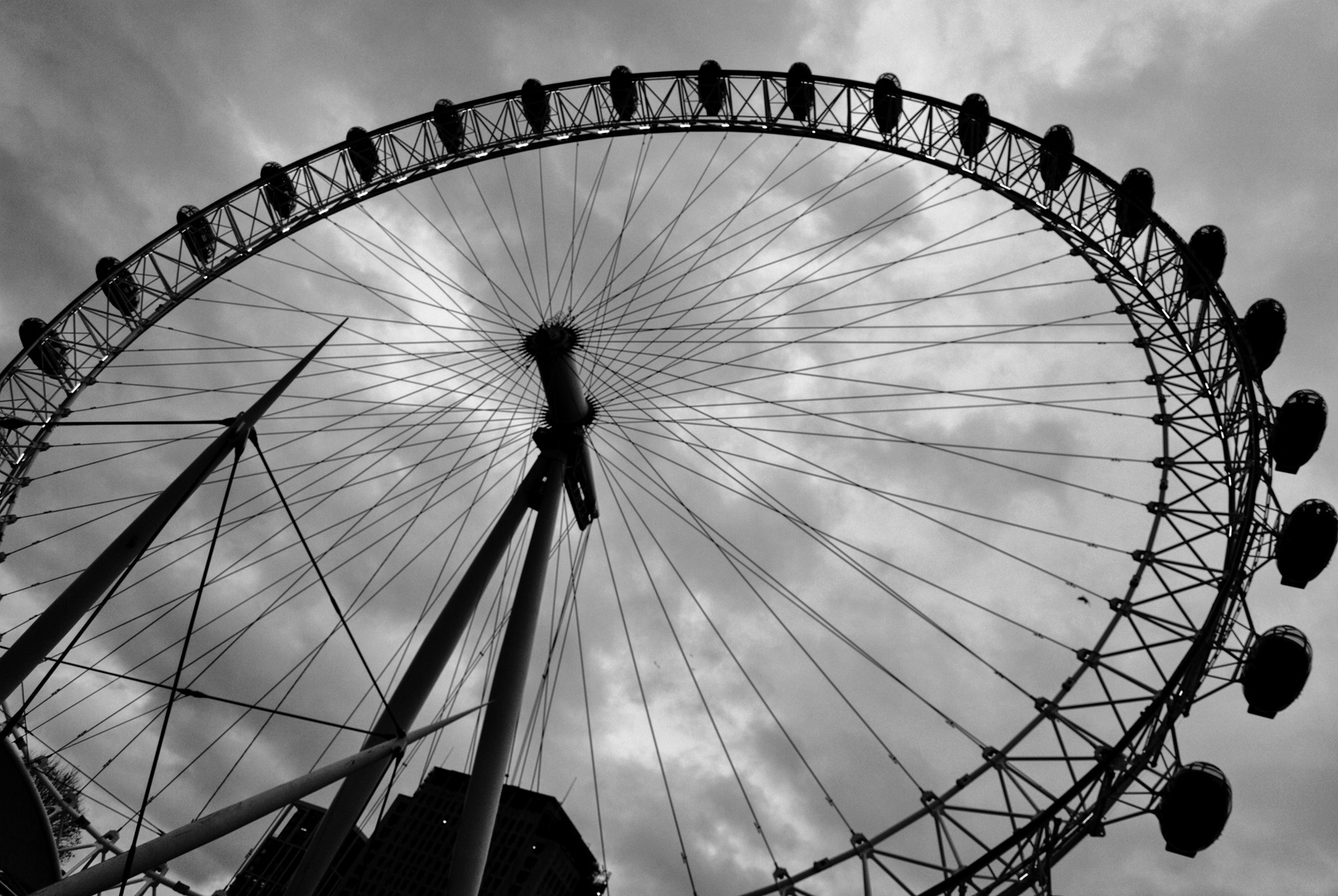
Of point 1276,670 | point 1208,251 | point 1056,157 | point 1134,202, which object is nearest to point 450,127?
point 1056,157

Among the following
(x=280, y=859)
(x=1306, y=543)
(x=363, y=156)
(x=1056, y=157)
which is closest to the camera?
(x=1306, y=543)

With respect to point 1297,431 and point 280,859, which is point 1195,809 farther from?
point 280,859

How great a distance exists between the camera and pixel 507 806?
67.7 metres

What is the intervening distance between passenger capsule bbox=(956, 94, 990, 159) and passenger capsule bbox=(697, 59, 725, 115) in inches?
260

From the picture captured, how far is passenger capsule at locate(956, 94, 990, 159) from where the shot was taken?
861 inches

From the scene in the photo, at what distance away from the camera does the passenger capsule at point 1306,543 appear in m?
14.3

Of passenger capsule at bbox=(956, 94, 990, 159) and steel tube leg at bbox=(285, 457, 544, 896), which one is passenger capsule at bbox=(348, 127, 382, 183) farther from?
passenger capsule at bbox=(956, 94, 990, 159)

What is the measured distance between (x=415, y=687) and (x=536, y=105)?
1743cm

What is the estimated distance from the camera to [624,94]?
24078 mm

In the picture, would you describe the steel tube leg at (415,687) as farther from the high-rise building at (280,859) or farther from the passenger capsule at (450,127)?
the high-rise building at (280,859)

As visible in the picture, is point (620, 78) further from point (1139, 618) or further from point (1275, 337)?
point (1139, 618)

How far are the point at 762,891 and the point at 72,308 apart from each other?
22.4m

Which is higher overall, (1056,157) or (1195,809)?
(1056,157)

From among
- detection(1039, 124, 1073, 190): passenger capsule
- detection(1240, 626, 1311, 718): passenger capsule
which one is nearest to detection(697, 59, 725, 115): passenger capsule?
detection(1039, 124, 1073, 190): passenger capsule
